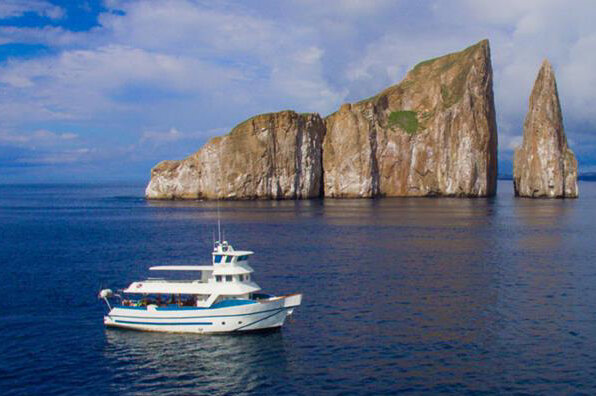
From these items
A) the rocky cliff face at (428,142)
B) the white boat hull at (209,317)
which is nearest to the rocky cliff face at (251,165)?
the rocky cliff face at (428,142)

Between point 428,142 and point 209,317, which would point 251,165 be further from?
point 209,317

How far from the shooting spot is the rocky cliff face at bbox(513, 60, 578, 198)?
535 feet

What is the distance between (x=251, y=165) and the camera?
162750mm

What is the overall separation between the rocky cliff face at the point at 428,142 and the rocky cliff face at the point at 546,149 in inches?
418

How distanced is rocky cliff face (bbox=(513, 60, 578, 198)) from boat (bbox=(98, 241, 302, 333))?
136 metres

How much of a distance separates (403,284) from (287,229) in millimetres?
40561

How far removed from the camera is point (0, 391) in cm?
3098

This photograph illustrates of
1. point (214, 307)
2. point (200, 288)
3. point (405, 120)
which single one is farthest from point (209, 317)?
point (405, 120)

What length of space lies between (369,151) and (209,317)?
455ft

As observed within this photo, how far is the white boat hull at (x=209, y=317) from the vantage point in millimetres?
40125

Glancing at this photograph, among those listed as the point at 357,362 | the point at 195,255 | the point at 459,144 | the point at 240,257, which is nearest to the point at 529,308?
the point at 357,362

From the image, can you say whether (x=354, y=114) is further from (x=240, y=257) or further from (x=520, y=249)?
(x=240, y=257)

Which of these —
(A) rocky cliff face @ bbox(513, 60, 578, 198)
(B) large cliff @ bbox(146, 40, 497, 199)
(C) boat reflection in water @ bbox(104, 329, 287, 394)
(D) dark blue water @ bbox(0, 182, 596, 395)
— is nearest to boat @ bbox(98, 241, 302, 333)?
(C) boat reflection in water @ bbox(104, 329, 287, 394)

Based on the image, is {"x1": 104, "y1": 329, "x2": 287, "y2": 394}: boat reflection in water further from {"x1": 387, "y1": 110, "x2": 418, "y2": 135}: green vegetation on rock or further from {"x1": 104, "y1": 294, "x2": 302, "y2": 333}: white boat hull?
{"x1": 387, "y1": 110, "x2": 418, "y2": 135}: green vegetation on rock
